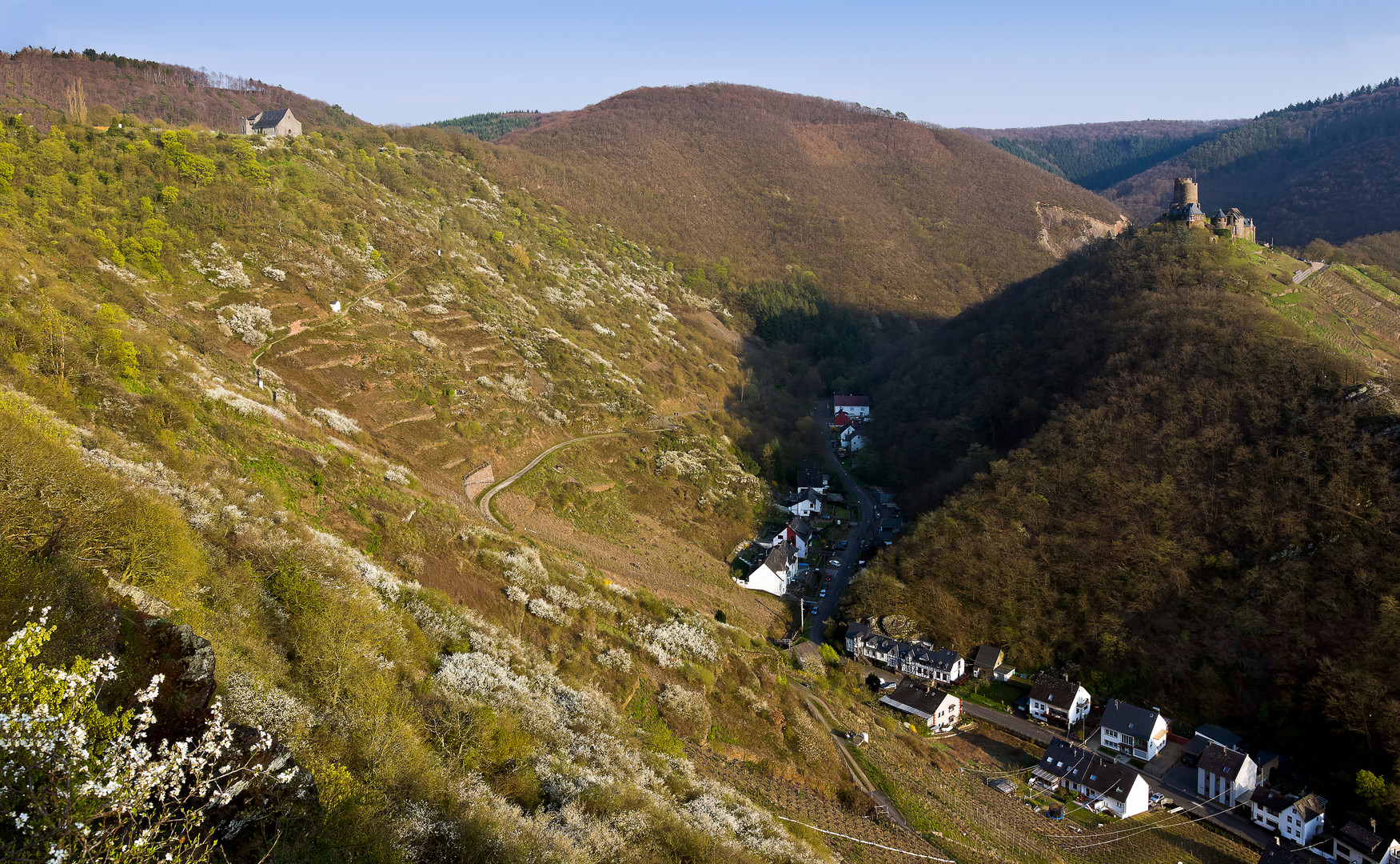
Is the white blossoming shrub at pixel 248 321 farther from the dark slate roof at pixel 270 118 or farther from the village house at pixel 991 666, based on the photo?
the village house at pixel 991 666

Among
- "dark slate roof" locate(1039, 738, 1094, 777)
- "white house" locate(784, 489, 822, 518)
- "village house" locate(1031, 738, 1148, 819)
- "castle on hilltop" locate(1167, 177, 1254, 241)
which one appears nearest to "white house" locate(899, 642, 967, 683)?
"village house" locate(1031, 738, 1148, 819)

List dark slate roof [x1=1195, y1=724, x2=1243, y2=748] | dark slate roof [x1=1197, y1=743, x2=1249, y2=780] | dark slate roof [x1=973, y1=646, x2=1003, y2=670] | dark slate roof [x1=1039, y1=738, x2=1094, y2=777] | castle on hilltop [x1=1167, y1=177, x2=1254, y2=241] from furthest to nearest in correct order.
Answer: castle on hilltop [x1=1167, y1=177, x2=1254, y2=241] < dark slate roof [x1=973, y1=646, x2=1003, y2=670] < dark slate roof [x1=1195, y1=724, x2=1243, y2=748] < dark slate roof [x1=1039, y1=738, x2=1094, y2=777] < dark slate roof [x1=1197, y1=743, x2=1249, y2=780]

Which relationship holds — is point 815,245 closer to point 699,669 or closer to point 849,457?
point 849,457

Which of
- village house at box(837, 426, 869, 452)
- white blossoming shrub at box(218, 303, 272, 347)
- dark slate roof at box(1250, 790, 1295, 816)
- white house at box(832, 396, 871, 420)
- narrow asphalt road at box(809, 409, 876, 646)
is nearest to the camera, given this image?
dark slate roof at box(1250, 790, 1295, 816)

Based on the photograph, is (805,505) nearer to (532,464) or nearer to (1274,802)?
(532,464)

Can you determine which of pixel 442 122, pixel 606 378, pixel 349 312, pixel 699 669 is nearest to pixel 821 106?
pixel 442 122

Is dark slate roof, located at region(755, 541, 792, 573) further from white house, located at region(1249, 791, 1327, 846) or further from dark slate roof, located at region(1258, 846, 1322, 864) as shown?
dark slate roof, located at region(1258, 846, 1322, 864)
